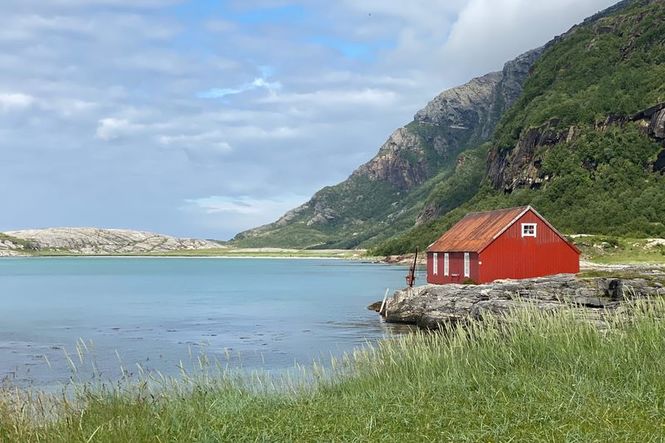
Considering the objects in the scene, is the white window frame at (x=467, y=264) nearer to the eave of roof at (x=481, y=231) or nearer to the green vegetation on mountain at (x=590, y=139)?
the eave of roof at (x=481, y=231)

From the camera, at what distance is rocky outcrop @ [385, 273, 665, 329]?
96.2ft

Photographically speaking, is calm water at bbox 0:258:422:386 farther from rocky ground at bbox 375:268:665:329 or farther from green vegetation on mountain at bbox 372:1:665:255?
green vegetation on mountain at bbox 372:1:665:255

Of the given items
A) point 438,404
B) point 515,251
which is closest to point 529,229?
point 515,251

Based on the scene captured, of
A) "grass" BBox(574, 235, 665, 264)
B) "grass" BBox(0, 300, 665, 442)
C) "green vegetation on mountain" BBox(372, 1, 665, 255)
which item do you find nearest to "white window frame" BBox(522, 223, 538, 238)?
"grass" BBox(574, 235, 665, 264)

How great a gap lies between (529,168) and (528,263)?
9994 cm

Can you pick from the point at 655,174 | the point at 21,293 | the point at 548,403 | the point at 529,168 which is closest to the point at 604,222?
the point at 655,174

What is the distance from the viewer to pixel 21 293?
79.4 metres

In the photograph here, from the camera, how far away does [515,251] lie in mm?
46000

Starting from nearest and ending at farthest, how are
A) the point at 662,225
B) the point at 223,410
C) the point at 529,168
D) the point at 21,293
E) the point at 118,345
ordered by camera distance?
the point at 223,410 → the point at 118,345 → the point at 21,293 → the point at 662,225 → the point at 529,168

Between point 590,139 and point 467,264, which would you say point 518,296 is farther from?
point 590,139

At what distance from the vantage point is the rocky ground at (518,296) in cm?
2931

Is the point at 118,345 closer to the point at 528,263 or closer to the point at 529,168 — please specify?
the point at 528,263

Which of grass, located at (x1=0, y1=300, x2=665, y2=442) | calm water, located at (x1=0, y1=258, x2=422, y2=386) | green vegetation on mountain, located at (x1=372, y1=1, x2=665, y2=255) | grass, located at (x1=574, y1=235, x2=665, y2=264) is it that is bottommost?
calm water, located at (x1=0, y1=258, x2=422, y2=386)

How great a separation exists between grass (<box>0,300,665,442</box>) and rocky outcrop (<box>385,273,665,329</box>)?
10.1 meters
